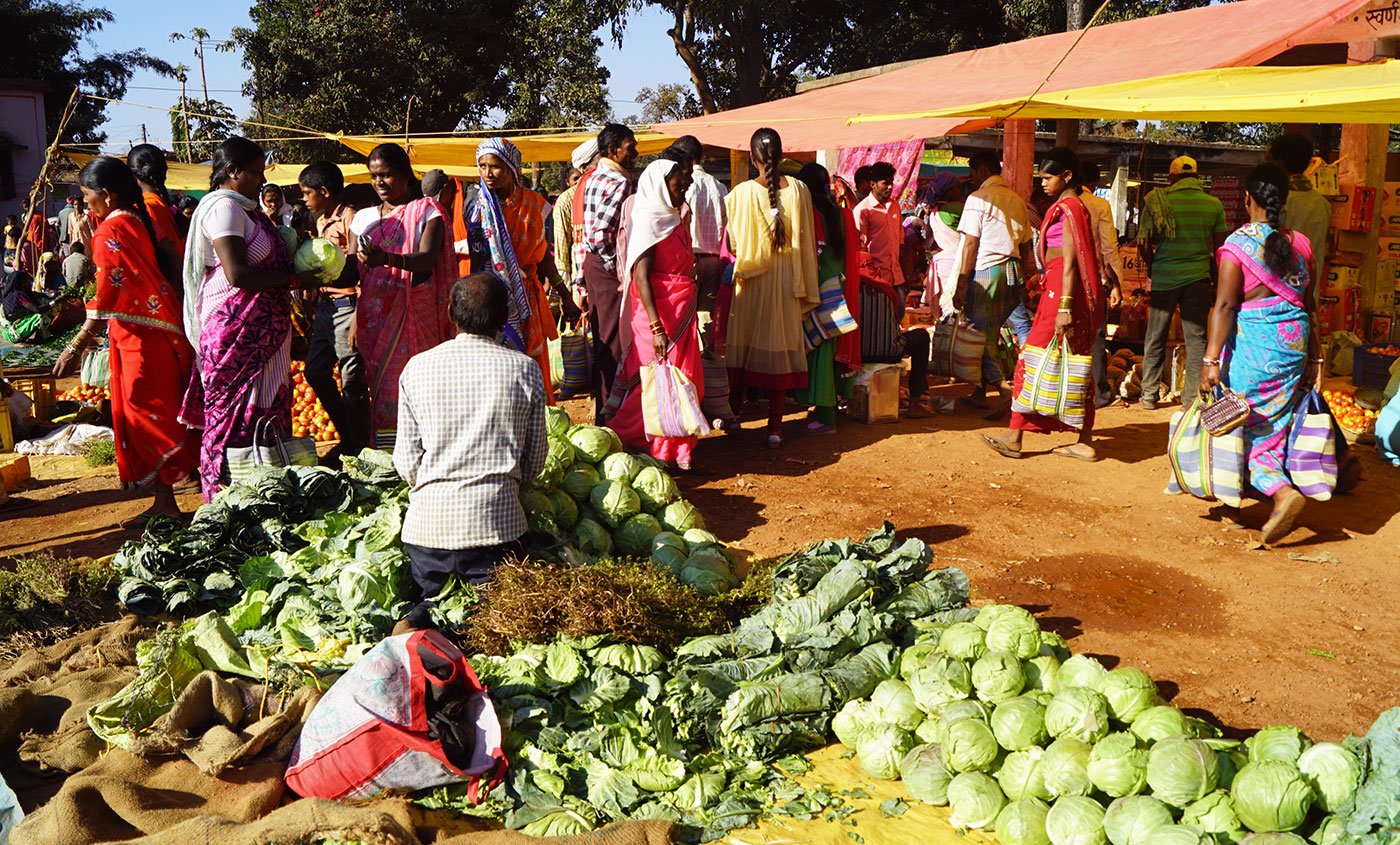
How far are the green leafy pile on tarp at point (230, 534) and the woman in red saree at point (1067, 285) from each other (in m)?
4.35

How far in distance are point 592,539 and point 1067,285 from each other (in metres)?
3.81

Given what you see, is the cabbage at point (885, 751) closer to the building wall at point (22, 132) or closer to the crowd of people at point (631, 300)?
the crowd of people at point (631, 300)

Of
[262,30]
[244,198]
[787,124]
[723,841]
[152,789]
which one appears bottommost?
[723,841]

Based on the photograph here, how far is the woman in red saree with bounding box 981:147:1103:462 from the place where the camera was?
7105 millimetres

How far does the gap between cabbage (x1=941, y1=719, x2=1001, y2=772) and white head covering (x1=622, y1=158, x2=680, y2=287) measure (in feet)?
12.6

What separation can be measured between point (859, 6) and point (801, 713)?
27479 millimetres

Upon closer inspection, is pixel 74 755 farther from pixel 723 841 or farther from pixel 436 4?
pixel 436 4

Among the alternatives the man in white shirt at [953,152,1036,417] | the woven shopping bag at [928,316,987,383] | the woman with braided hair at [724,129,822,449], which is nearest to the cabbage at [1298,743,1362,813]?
the woman with braided hair at [724,129,822,449]

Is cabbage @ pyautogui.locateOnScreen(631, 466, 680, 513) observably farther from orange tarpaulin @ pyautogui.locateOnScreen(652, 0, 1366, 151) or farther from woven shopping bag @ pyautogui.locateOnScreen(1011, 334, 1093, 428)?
orange tarpaulin @ pyautogui.locateOnScreen(652, 0, 1366, 151)

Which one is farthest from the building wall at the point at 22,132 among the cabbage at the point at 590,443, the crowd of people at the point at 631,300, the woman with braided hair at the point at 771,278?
the cabbage at the point at 590,443

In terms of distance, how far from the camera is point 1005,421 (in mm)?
8766

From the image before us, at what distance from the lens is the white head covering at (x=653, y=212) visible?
6512 mm

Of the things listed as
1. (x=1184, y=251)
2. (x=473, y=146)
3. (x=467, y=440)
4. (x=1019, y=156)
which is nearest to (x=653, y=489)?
(x=467, y=440)

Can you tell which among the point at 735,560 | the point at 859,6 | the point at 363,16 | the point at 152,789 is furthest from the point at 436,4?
the point at 152,789
